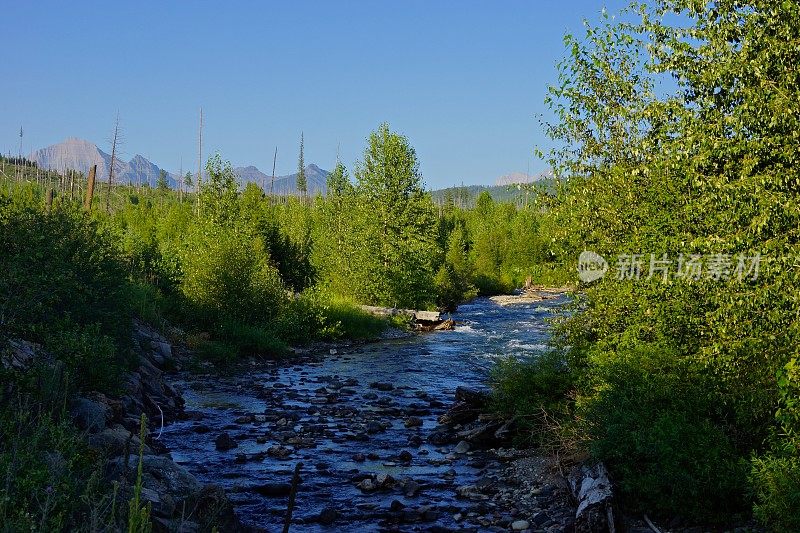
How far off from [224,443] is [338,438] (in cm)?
296

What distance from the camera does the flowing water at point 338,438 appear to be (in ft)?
41.5

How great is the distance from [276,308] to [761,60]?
27.1 m

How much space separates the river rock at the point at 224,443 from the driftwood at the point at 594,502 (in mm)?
8318

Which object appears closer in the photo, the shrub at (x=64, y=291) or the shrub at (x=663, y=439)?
the shrub at (x=663, y=439)

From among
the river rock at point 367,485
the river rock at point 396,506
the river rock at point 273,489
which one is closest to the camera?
the river rock at point 396,506

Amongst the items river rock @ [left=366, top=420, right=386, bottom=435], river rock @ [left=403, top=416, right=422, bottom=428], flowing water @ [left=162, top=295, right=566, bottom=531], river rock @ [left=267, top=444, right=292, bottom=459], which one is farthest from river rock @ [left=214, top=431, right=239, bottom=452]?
river rock @ [left=403, top=416, right=422, bottom=428]

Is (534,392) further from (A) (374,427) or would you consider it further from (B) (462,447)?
(A) (374,427)

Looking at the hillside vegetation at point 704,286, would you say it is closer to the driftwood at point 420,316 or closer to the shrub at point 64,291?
the shrub at point 64,291

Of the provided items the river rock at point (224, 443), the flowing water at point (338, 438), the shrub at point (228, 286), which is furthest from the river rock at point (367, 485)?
the shrub at point (228, 286)

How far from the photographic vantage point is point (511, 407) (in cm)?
1750

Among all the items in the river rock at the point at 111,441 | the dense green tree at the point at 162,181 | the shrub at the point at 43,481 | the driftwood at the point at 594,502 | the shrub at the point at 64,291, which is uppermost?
the dense green tree at the point at 162,181

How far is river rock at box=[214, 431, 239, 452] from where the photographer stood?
16.1 metres

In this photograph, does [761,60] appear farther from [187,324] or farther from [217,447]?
[187,324]

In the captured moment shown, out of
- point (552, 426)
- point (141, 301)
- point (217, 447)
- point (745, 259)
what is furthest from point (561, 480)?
point (141, 301)
